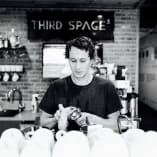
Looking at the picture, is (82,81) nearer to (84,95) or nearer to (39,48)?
(84,95)

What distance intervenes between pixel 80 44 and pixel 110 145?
1499mm

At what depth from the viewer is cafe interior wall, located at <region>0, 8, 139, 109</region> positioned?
5.92m

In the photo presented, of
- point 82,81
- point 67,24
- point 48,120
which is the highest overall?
point 67,24

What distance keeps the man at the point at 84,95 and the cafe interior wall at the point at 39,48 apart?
3574mm

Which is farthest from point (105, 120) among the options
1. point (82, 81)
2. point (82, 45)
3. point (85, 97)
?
→ point (82, 45)

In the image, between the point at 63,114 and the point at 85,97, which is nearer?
the point at 63,114

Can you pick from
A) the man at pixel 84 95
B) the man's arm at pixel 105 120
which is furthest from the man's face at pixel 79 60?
the man's arm at pixel 105 120

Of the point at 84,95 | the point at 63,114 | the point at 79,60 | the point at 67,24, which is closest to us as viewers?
the point at 63,114

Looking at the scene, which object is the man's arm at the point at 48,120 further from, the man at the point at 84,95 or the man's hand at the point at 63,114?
the man's hand at the point at 63,114

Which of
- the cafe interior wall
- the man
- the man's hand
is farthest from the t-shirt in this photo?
the cafe interior wall

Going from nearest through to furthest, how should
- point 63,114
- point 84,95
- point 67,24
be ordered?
point 63,114
point 84,95
point 67,24

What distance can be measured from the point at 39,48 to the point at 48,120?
3.74m

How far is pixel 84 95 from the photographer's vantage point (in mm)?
2371

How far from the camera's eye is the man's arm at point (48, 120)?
235 cm
